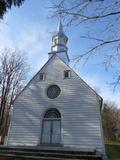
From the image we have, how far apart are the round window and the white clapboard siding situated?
1.09 feet

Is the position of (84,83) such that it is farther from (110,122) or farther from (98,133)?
(110,122)

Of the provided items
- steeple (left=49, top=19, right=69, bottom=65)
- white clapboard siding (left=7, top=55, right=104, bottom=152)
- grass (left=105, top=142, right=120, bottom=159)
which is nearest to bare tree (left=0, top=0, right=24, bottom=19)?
white clapboard siding (left=7, top=55, right=104, bottom=152)

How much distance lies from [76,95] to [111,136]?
32406 mm

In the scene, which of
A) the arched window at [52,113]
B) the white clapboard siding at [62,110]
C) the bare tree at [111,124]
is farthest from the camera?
the bare tree at [111,124]

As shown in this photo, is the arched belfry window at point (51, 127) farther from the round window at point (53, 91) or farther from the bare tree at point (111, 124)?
the bare tree at point (111, 124)

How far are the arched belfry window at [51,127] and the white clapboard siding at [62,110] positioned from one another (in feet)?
1.36

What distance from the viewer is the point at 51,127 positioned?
66.8 ft

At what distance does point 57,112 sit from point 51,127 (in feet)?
4.59

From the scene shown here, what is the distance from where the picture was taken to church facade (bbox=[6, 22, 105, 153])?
18891 millimetres

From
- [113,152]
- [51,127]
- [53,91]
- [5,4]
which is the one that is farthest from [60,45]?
[5,4]

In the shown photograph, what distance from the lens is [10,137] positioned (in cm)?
2055

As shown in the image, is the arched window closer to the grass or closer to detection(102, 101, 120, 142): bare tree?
the grass

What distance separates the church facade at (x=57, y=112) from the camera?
18.9 m

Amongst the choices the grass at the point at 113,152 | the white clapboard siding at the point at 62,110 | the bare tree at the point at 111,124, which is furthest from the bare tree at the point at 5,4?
the bare tree at the point at 111,124
